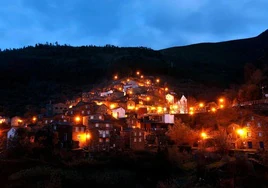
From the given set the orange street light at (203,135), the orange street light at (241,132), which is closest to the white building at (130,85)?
the orange street light at (203,135)

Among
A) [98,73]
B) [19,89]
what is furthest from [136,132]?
[98,73]

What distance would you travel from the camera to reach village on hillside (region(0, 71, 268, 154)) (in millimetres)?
46875

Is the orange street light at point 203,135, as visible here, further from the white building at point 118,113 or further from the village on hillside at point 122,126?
the white building at point 118,113

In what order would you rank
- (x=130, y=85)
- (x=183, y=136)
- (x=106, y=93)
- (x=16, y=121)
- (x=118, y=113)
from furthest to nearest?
(x=130, y=85)
(x=106, y=93)
(x=118, y=113)
(x=16, y=121)
(x=183, y=136)

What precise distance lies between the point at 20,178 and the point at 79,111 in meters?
29.5

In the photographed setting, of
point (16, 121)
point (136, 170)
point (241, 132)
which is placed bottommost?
point (136, 170)

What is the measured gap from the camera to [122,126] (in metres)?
55.9

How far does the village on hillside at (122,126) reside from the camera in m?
46.9

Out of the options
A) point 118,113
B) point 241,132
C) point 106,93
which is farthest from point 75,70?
point 241,132

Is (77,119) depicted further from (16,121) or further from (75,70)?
(75,70)

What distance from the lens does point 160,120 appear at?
64.6 metres

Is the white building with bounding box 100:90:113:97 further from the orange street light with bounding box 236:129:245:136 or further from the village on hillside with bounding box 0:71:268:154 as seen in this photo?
the orange street light with bounding box 236:129:245:136

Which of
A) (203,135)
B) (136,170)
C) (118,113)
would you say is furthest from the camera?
(118,113)

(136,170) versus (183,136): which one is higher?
(183,136)
